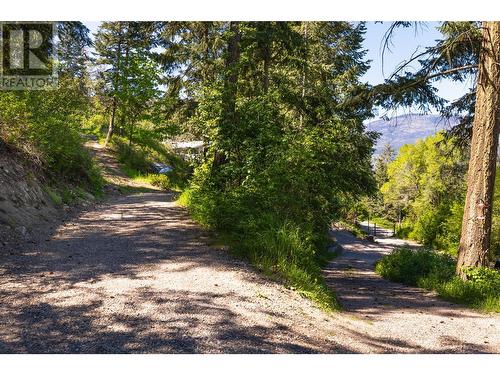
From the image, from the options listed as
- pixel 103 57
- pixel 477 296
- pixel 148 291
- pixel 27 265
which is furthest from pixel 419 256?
pixel 103 57

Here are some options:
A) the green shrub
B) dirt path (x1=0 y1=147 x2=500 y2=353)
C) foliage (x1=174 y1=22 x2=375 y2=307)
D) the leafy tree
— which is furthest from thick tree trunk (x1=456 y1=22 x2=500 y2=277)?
the green shrub

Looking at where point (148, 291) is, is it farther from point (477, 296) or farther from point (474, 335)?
point (477, 296)

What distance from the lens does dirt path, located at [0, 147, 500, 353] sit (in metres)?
3.99

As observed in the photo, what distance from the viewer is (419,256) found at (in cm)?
1227

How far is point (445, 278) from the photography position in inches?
378

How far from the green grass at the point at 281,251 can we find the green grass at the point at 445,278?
300 cm

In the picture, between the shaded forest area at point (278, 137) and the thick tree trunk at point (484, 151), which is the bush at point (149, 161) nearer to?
the shaded forest area at point (278, 137)

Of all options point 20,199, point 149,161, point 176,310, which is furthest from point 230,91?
point 149,161

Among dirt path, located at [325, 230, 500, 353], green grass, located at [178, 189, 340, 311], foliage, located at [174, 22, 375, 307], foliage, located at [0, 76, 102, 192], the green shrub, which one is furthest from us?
the green shrub

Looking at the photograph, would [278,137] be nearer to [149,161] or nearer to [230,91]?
[230,91]

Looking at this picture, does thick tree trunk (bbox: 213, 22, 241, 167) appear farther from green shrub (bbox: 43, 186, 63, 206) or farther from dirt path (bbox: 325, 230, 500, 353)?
dirt path (bbox: 325, 230, 500, 353)

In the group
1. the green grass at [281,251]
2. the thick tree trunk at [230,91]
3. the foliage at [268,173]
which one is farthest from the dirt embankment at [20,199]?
the thick tree trunk at [230,91]

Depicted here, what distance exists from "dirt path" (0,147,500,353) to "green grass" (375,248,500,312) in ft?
1.81

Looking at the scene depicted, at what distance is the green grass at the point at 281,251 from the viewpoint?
663 centimetres
